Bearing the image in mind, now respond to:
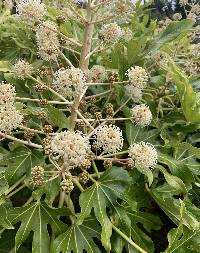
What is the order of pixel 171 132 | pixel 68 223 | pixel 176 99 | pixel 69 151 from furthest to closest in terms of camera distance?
pixel 176 99
pixel 171 132
pixel 68 223
pixel 69 151

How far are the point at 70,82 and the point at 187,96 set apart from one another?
68 cm

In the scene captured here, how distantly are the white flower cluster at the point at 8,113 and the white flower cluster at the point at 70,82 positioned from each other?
0.19 metres

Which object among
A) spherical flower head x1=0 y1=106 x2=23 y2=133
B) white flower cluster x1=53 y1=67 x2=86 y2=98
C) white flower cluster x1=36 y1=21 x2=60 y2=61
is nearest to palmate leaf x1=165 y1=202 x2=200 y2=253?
white flower cluster x1=53 y1=67 x2=86 y2=98

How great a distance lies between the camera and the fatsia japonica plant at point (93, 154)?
182cm

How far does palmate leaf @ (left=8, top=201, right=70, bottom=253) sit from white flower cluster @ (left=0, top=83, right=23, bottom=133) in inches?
14.2

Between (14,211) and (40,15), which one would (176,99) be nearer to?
(40,15)

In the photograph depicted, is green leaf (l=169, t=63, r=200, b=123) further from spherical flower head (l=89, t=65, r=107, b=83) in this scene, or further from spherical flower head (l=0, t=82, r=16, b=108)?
spherical flower head (l=0, t=82, r=16, b=108)

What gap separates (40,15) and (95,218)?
0.88 metres

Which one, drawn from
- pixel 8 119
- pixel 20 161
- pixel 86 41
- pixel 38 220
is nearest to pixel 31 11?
pixel 86 41

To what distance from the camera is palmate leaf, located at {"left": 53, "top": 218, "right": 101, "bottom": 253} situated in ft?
6.29

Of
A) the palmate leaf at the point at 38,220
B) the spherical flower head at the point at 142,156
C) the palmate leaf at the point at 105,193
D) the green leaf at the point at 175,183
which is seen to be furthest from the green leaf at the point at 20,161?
the green leaf at the point at 175,183

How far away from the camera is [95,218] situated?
79.2 inches

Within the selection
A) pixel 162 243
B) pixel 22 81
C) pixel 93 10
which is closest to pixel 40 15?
pixel 93 10

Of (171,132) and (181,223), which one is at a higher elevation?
(171,132)
